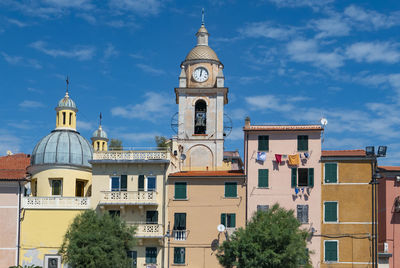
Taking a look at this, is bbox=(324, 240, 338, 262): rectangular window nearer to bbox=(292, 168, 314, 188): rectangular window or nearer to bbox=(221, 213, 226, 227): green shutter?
bbox=(292, 168, 314, 188): rectangular window

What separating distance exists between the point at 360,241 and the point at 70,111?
29.0 meters

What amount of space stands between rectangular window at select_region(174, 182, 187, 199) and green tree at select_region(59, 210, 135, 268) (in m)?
5.71

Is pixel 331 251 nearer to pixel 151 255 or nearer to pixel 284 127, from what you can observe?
pixel 284 127

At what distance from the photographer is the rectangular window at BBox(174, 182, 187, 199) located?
64188 millimetres

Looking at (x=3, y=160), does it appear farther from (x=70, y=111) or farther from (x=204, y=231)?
(x=204, y=231)

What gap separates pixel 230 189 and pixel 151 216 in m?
7.05

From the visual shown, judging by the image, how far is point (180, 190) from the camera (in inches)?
2530

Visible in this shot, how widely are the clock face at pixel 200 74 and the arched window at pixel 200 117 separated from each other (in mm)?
2146

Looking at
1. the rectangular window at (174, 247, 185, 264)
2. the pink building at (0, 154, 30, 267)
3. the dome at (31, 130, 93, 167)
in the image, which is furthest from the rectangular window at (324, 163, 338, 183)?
the pink building at (0, 154, 30, 267)

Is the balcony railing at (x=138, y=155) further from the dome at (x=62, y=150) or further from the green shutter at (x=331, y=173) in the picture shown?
the green shutter at (x=331, y=173)

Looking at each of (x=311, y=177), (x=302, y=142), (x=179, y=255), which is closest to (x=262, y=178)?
(x=311, y=177)

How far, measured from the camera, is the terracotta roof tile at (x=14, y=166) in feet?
217

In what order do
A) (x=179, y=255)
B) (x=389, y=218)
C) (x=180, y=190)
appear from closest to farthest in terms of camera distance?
1. (x=179, y=255)
2. (x=389, y=218)
3. (x=180, y=190)

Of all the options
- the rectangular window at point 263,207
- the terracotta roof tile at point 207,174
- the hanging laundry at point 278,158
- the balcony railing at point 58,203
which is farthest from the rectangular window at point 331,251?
the balcony railing at point 58,203
